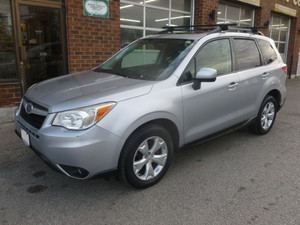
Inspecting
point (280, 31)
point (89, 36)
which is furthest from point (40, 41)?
point (280, 31)

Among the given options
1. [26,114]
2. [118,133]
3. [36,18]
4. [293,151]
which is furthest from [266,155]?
[36,18]

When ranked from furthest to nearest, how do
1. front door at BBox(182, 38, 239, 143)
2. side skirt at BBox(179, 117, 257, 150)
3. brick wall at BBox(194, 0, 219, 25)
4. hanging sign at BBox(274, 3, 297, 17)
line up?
hanging sign at BBox(274, 3, 297, 17)
brick wall at BBox(194, 0, 219, 25)
side skirt at BBox(179, 117, 257, 150)
front door at BBox(182, 38, 239, 143)

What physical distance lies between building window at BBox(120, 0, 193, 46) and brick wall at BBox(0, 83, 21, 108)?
2988 millimetres

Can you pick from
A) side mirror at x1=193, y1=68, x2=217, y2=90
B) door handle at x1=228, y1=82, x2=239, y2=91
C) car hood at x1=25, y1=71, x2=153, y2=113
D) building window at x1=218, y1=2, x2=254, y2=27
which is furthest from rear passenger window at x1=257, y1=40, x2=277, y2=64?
building window at x1=218, y1=2, x2=254, y2=27

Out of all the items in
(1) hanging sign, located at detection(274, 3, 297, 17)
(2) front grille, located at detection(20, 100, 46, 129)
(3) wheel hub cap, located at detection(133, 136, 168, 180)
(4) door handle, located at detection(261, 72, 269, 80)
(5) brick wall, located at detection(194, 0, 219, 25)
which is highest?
(1) hanging sign, located at detection(274, 3, 297, 17)

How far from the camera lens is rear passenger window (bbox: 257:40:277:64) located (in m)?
4.52

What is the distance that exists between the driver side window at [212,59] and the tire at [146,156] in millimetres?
731

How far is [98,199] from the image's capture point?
282cm

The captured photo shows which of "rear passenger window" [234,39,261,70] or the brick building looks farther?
the brick building

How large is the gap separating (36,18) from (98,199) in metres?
4.34

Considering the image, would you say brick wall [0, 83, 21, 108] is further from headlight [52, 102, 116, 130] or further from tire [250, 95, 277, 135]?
tire [250, 95, 277, 135]

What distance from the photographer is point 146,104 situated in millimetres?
2760

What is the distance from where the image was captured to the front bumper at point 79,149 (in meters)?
2.42

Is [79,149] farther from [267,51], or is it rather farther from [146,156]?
[267,51]
